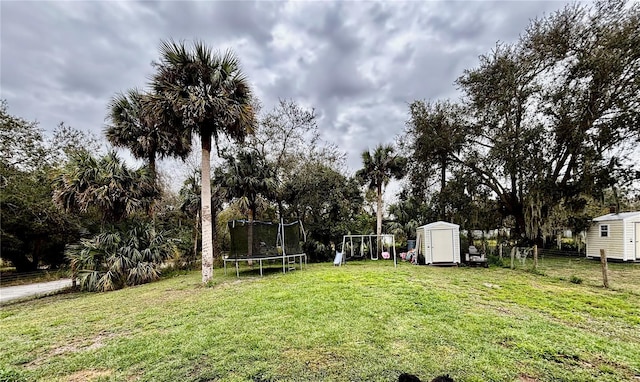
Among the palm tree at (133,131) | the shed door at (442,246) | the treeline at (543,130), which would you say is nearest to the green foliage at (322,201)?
the shed door at (442,246)

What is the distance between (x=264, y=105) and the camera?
12625mm

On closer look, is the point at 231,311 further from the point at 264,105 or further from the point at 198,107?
the point at 264,105

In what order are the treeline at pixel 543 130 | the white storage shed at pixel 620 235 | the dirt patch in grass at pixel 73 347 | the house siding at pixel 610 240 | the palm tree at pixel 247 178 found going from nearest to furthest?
the dirt patch in grass at pixel 73 347 → the palm tree at pixel 247 178 → the white storage shed at pixel 620 235 → the house siding at pixel 610 240 → the treeline at pixel 543 130

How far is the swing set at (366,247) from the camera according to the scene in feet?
43.2

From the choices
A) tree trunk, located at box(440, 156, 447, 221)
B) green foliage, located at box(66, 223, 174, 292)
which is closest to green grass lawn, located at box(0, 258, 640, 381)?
green foliage, located at box(66, 223, 174, 292)

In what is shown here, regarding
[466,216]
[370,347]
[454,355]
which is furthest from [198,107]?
[466,216]

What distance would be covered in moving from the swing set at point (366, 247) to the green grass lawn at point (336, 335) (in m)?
6.91

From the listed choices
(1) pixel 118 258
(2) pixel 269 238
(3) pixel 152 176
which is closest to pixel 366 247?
(2) pixel 269 238

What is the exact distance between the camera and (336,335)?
11.5ft

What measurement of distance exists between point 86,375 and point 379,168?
41.4 ft

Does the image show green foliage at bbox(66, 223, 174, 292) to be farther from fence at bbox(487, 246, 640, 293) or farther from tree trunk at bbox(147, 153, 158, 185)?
fence at bbox(487, 246, 640, 293)

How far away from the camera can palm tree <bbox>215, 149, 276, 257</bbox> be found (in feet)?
34.4

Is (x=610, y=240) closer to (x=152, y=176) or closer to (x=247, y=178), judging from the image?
(x=247, y=178)

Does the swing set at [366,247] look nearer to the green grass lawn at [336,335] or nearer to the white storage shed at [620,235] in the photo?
the green grass lawn at [336,335]
